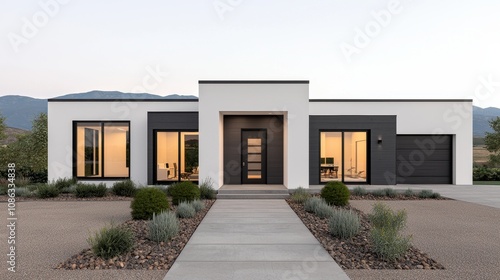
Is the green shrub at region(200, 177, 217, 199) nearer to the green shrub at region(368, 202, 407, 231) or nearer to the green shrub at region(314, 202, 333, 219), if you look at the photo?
the green shrub at region(314, 202, 333, 219)

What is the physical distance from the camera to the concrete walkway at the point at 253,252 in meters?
4.59

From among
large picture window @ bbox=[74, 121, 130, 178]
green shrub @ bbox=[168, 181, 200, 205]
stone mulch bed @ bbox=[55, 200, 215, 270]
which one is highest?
large picture window @ bbox=[74, 121, 130, 178]

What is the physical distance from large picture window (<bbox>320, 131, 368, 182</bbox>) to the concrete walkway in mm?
7457

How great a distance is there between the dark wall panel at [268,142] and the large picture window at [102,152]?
4.54m

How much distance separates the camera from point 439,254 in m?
5.56

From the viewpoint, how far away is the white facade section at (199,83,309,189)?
1312 centimetres

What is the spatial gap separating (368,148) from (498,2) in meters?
7.13

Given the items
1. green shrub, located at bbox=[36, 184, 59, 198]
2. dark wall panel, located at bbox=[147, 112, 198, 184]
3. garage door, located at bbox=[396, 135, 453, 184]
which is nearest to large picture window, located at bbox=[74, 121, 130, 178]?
dark wall panel, located at bbox=[147, 112, 198, 184]

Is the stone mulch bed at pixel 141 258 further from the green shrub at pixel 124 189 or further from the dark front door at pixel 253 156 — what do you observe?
the dark front door at pixel 253 156

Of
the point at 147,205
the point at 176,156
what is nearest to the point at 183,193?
the point at 147,205

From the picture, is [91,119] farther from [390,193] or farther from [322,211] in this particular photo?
[390,193]

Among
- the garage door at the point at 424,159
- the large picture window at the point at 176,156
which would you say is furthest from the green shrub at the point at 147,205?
the garage door at the point at 424,159

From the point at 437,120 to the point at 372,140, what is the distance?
14.1ft

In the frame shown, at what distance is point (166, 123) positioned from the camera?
590 inches
